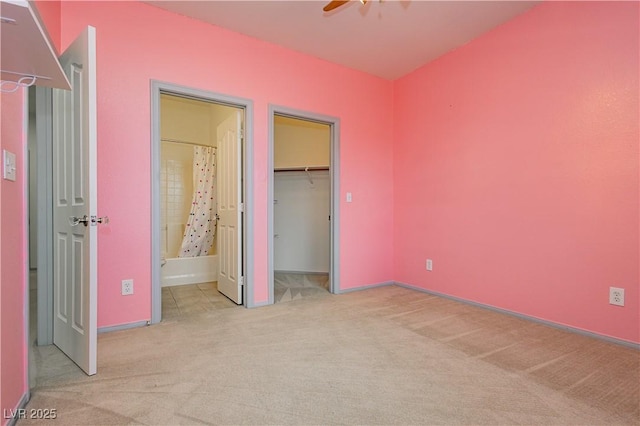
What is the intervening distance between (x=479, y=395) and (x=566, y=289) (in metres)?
1.46

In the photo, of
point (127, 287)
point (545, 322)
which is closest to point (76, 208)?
point (127, 287)

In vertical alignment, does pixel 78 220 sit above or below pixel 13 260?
above

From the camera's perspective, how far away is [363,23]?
2.74m

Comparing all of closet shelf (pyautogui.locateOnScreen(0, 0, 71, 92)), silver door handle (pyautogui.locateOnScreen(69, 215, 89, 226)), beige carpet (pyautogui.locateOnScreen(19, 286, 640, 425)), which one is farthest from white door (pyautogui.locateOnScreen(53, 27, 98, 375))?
closet shelf (pyautogui.locateOnScreen(0, 0, 71, 92))

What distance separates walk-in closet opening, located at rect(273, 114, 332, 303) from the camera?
4.71 meters

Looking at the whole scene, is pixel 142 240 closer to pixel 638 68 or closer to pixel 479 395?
pixel 479 395

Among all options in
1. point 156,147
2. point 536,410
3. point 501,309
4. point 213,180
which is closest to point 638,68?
point 501,309

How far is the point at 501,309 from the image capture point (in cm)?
282

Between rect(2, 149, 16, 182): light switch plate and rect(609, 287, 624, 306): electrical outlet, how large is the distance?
358 centimetres

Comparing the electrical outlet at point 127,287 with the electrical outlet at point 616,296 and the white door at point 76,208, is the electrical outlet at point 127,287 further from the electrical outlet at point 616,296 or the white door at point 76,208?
the electrical outlet at point 616,296

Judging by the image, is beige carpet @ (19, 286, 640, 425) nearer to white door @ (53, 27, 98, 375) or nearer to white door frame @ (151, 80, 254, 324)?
white door @ (53, 27, 98, 375)

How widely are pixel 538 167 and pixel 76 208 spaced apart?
3.34m

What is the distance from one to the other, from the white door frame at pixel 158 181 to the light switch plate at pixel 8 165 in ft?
3.67

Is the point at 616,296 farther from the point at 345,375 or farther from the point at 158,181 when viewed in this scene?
the point at 158,181
